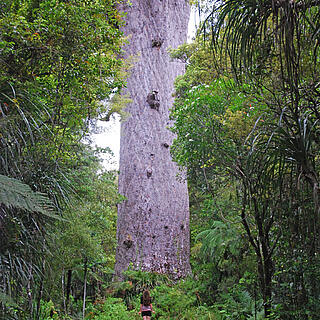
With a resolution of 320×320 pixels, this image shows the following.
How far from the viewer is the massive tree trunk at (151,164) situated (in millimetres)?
7156

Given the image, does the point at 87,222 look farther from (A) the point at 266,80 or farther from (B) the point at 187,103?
(A) the point at 266,80

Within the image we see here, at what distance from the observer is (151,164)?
7805mm

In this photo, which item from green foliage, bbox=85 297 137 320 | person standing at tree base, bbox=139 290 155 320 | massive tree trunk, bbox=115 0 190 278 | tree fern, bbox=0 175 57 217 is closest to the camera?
tree fern, bbox=0 175 57 217

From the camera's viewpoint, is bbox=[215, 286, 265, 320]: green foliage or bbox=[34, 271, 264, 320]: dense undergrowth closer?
bbox=[215, 286, 265, 320]: green foliage

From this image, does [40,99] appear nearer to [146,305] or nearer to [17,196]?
[17,196]

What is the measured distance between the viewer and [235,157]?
13.9ft

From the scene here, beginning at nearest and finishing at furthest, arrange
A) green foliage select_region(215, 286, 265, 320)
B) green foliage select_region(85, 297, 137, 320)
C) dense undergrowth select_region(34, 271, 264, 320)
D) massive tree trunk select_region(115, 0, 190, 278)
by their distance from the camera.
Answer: green foliage select_region(215, 286, 265, 320) < dense undergrowth select_region(34, 271, 264, 320) < green foliage select_region(85, 297, 137, 320) < massive tree trunk select_region(115, 0, 190, 278)

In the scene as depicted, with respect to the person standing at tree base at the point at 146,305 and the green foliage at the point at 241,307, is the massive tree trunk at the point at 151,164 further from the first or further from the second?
the person standing at tree base at the point at 146,305

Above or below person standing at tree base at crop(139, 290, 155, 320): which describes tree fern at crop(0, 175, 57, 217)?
above

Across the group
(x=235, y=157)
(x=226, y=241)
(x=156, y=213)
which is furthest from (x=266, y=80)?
(x=156, y=213)

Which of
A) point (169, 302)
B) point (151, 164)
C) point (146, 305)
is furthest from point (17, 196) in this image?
point (151, 164)

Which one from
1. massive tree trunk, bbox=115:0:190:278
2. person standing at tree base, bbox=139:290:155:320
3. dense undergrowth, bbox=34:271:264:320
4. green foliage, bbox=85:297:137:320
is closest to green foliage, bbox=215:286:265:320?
dense undergrowth, bbox=34:271:264:320

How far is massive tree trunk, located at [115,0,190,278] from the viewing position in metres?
7.16

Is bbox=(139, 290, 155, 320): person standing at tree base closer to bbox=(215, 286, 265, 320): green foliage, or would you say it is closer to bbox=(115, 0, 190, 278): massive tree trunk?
bbox=(215, 286, 265, 320): green foliage
